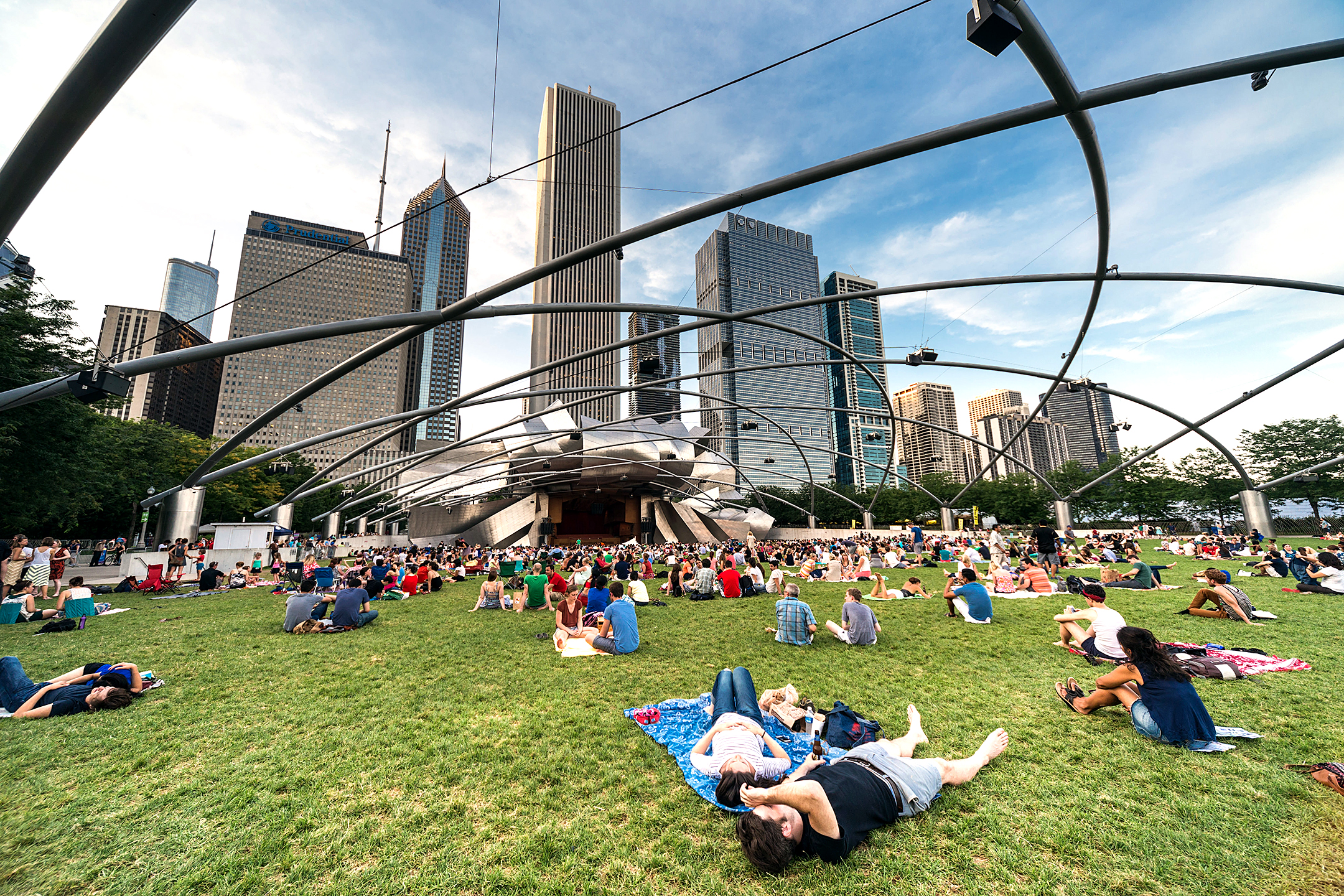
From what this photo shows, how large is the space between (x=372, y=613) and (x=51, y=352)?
63.5 feet

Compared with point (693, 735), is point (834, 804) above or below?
above

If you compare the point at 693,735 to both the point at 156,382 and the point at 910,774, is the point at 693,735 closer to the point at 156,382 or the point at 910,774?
the point at 910,774

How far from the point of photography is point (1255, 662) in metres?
6.04

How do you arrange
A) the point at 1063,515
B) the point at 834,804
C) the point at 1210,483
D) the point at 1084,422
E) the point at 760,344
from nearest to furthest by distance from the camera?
the point at 834,804, the point at 1063,515, the point at 1210,483, the point at 760,344, the point at 1084,422

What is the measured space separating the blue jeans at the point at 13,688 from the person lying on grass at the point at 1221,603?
1566cm

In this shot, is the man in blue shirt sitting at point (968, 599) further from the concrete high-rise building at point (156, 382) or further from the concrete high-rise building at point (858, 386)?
the concrete high-rise building at point (156, 382)

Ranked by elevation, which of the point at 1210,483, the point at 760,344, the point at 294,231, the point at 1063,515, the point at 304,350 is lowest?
the point at 1063,515

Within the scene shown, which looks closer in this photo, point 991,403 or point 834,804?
point 834,804

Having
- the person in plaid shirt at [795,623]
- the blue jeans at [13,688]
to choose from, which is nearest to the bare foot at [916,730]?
the person in plaid shirt at [795,623]

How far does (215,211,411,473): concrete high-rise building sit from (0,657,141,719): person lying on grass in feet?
436

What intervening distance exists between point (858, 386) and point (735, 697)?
1891 inches

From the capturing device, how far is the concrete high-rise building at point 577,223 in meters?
119

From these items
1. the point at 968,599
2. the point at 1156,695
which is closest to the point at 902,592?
the point at 968,599

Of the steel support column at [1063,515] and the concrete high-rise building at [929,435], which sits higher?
the concrete high-rise building at [929,435]
